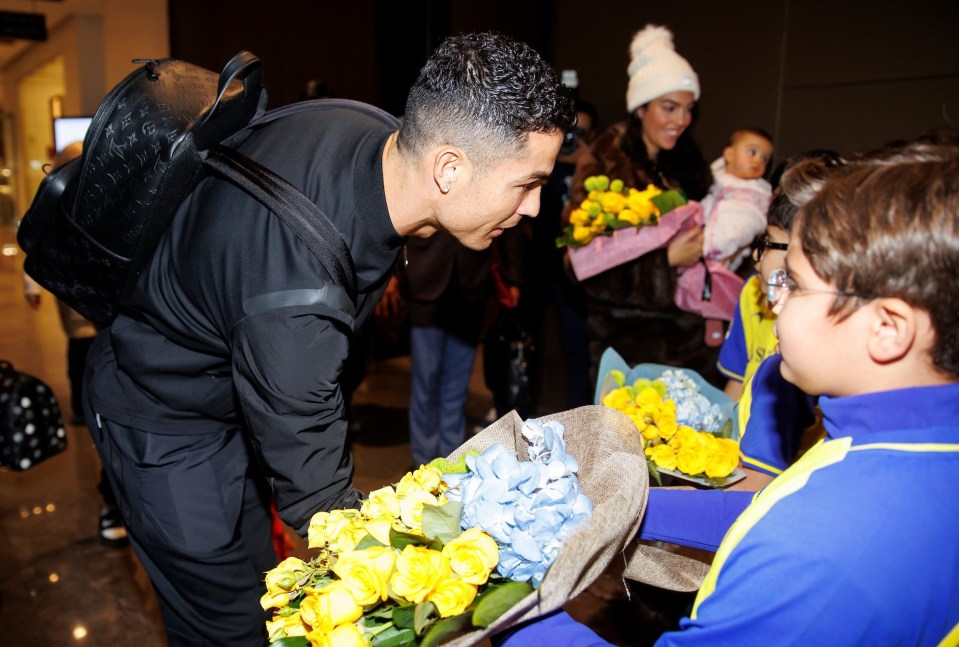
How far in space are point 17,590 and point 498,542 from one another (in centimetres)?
278

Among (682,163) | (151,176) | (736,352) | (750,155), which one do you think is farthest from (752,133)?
(151,176)

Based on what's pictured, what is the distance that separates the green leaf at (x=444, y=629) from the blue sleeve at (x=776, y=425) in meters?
1.00

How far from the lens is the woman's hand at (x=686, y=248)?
10.0 feet

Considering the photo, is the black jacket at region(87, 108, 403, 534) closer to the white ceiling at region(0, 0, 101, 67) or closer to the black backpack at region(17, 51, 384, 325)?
the black backpack at region(17, 51, 384, 325)

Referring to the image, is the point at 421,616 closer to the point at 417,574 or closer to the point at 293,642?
the point at 417,574

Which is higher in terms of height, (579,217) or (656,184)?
(656,184)

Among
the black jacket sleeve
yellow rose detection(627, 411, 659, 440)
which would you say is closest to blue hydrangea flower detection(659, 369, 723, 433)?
yellow rose detection(627, 411, 659, 440)

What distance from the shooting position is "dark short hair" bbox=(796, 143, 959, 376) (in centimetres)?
80

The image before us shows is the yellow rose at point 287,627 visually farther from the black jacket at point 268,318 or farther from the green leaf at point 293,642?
the black jacket at point 268,318

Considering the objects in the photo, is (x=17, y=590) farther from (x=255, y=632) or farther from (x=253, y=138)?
(x=253, y=138)

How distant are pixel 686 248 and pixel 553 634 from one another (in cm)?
233

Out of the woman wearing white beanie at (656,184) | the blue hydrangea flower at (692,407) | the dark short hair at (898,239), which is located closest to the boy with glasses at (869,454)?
the dark short hair at (898,239)

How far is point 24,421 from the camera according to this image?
2633 mm

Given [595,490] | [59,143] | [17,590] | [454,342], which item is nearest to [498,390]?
[454,342]
